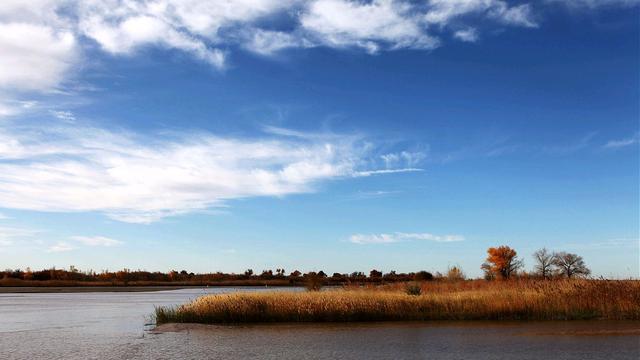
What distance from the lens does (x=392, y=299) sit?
1240 inches

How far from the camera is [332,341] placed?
73.7 ft

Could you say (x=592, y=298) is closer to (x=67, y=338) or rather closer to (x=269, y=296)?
(x=269, y=296)

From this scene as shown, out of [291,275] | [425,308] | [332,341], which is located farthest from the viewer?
[291,275]

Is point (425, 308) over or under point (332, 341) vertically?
over

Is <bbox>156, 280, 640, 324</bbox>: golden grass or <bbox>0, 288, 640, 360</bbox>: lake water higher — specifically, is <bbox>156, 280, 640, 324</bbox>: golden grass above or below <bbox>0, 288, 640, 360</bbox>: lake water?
above

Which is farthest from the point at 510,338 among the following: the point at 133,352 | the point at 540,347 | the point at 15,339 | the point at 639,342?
the point at 15,339

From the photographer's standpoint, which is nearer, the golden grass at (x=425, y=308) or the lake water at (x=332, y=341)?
the lake water at (x=332, y=341)

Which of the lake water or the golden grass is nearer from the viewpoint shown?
the lake water

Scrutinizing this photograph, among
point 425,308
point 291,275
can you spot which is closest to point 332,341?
point 425,308

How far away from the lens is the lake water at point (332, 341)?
63.2 ft

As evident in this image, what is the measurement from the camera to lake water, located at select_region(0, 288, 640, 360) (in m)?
19.3

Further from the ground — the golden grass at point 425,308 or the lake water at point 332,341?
the golden grass at point 425,308

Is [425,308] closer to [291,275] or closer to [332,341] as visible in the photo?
[332,341]

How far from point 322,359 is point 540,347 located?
7.40m
